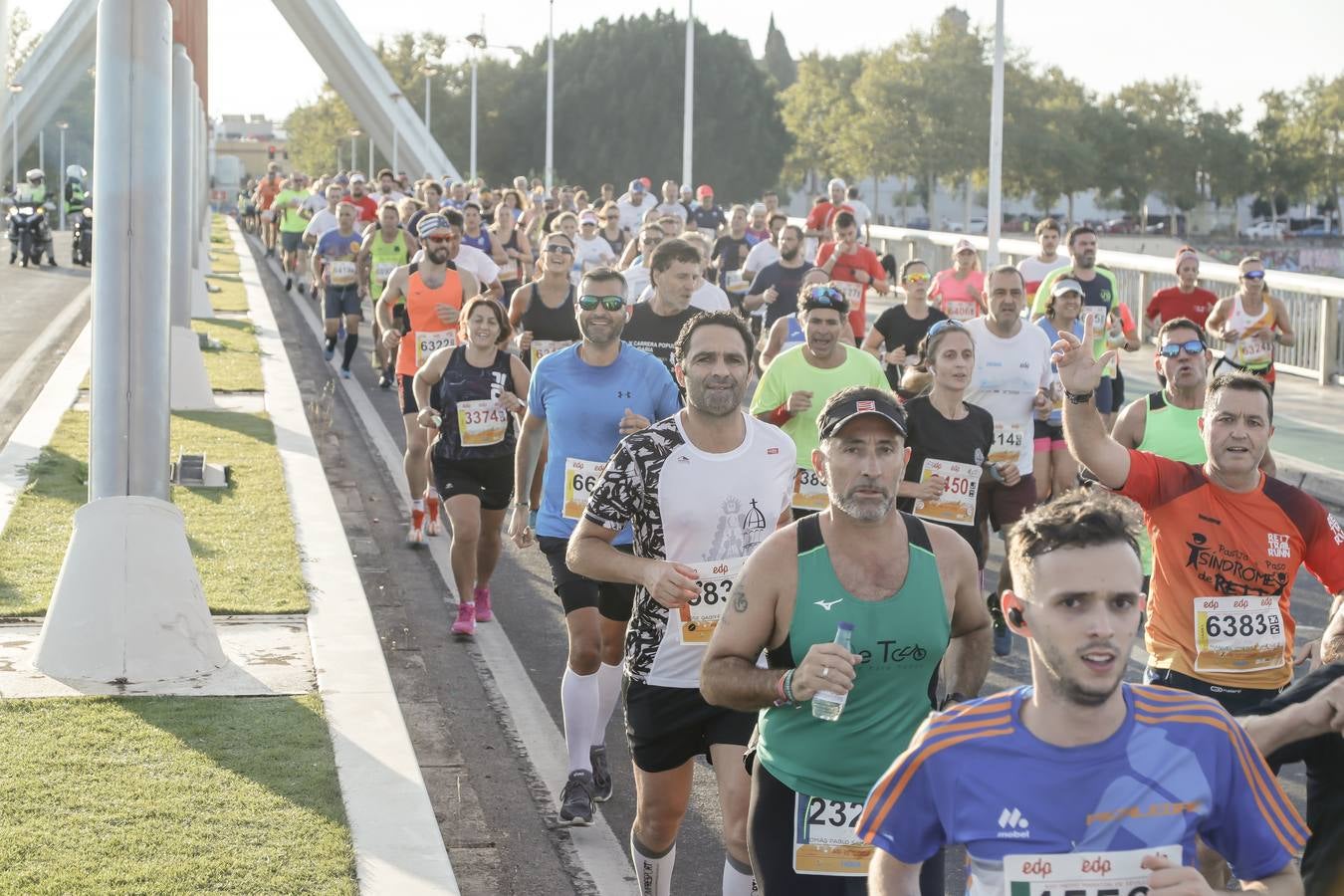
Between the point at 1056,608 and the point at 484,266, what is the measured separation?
14.2 m

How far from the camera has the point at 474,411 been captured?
9953 millimetres

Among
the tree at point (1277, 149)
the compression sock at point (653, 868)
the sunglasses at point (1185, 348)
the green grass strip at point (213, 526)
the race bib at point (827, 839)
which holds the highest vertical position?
the tree at point (1277, 149)

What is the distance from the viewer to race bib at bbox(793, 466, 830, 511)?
30.4 feet

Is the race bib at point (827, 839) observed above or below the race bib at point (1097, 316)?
below

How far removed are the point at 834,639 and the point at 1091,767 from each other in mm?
1202

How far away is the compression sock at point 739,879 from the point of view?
535 cm

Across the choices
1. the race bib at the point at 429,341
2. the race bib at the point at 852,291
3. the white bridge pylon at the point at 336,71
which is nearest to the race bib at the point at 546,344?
the race bib at the point at 429,341

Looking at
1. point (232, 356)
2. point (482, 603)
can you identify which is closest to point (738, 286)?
point (232, 356)

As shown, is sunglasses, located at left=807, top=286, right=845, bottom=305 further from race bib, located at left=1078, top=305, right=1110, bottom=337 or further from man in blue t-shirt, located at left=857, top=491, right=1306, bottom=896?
man in blue t-shirt, located at left=857, top=491, right=1306, bottom=896

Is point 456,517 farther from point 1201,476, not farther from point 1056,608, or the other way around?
point 1056,608

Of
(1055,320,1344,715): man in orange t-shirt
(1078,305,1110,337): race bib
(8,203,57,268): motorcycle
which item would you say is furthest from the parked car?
(1055,320,1344,715): man in orange t-shirt

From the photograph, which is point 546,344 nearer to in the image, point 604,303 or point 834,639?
point 604,303

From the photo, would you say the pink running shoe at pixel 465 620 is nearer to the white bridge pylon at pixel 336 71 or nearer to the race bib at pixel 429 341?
the race bib at pixel 429 341

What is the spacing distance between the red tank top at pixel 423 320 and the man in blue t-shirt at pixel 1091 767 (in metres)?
10.2
